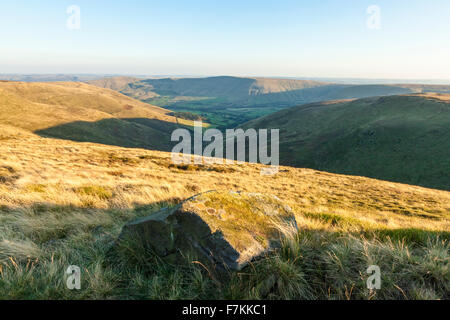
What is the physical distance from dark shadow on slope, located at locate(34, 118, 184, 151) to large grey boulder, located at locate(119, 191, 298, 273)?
3810 inches

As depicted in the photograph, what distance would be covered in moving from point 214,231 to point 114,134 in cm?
13445

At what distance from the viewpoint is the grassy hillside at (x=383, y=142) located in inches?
2274

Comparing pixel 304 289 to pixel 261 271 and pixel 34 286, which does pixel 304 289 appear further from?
pixel 34 286

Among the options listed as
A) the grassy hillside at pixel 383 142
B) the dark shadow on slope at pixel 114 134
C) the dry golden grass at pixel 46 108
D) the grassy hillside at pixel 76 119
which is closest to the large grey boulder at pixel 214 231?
the grassy hillside at pixel 383 142

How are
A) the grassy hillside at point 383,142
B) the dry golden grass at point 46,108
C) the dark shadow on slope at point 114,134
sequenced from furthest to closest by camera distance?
the dry golden grass at point 46,108 < the dark shadow on slope at point 114,134 < the grassy hillside at point 383,142

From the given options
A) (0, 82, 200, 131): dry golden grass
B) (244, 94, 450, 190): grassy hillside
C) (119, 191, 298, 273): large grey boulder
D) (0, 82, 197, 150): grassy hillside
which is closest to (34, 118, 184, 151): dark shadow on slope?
(0, 82, 197, 150): grassy hillside

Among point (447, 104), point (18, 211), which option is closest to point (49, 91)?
point (18, 211)

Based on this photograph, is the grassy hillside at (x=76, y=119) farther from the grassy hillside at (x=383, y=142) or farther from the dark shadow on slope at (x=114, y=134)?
the grassy hillside at (x=383, y=142)

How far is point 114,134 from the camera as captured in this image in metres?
123

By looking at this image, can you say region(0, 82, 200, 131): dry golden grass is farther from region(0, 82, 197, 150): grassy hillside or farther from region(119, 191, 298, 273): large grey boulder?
region(119, 191, 298, 273): large grey boulder

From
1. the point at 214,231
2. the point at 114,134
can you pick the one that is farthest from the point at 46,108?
the point at 214,231

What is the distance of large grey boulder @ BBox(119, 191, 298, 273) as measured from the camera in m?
3.55

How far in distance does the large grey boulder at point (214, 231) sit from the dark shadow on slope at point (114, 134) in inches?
3810
